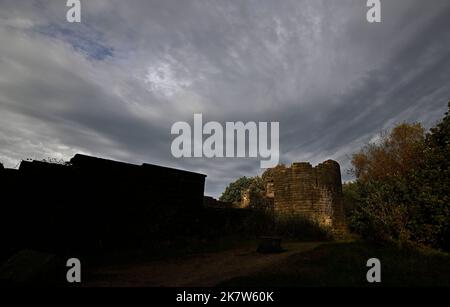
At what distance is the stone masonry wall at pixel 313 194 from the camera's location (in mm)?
17000

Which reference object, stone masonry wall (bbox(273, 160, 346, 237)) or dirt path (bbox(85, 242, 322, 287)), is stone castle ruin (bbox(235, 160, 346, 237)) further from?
dirt path (bbox(85, 242, 322, 287))

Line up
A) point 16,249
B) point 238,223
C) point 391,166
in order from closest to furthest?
point 16,249
point 238,223
point 391,166

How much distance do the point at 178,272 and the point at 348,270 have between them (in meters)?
4.08

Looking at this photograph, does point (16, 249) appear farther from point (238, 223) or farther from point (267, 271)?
point (238, 223)

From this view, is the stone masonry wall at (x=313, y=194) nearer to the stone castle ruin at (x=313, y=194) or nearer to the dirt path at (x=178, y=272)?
the stone castle ruin at (x=313, y=194)

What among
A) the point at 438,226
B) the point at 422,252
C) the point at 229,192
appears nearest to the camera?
the point at 422,252

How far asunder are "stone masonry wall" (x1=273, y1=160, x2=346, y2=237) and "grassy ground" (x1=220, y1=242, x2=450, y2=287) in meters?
8.42

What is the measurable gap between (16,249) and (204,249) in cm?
599

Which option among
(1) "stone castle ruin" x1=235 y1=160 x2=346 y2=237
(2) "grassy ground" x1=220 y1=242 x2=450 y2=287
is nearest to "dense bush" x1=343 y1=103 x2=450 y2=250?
(2) "grassy ground" x1=220 y1=242 x2=450 y2=287

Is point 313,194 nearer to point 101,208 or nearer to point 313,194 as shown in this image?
point 313,194

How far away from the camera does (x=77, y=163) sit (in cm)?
917

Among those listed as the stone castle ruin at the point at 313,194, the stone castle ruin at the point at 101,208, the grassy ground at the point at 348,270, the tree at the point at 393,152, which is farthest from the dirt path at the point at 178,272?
the tree at the point at 393,152
